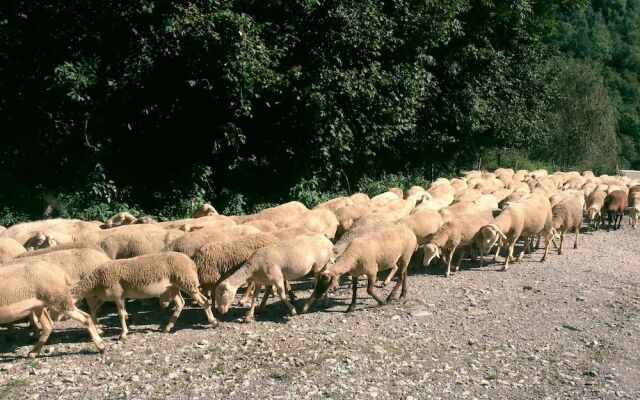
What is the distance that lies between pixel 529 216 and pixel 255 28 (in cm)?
812

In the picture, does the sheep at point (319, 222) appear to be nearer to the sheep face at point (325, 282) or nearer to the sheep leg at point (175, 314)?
the sheep face at point (325, 282)

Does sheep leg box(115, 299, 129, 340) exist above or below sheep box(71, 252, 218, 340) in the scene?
below

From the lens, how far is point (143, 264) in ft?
30.4

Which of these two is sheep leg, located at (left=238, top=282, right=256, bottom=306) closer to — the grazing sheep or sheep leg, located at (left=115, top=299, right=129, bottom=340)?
sheep leg, located at (left=115, top=299, right=129, bottom=340)

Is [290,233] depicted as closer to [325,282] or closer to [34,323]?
[325,282]

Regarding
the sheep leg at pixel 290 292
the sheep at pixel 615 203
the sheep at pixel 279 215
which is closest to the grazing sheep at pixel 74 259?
the sheep leg at pixel 290 292

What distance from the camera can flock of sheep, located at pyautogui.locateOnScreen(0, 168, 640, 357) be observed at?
877 cm

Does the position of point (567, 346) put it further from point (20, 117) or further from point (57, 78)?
point (20, 117)

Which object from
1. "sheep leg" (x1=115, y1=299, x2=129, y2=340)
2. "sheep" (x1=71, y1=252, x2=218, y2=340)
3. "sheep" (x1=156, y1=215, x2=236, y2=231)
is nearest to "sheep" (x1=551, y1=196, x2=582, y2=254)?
"sheep" (x1=156, y1=215, x2=236, y2=231)

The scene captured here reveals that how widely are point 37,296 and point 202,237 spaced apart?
337cm

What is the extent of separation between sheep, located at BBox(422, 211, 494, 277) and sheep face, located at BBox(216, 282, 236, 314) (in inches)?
181

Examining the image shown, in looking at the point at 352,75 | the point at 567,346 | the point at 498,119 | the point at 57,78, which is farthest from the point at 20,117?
the point at 498,119

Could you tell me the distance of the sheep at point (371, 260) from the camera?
10219 mm

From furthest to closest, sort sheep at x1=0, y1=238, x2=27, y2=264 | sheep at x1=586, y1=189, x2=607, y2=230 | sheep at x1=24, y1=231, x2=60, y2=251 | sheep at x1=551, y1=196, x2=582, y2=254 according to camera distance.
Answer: sheep at x1=586, y1=189, x2=607, y2=230, sheep at x1=551, y1=196, x2=582, y2=254, sheep at x1=24, y1=231, x2=60, y2=251, sheep at x1=0, y1=238, x2=27, y2=264
